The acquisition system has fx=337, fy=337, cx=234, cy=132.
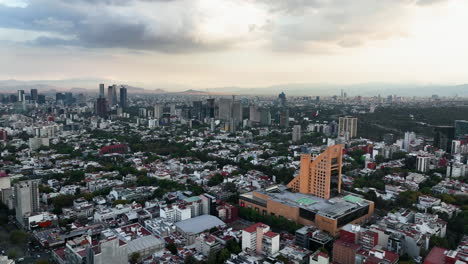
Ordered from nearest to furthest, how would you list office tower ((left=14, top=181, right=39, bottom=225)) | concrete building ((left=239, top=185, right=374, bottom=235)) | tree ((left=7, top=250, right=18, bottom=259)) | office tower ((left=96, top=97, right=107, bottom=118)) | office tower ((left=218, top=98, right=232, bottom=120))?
tree ((left=7, top=250, right=18, bottom=259)) → concrete building ((left=239, top=185, right=374, bottom=235)) → office tower ((left=14, top=181, right=39, bottom=225)) → office tower ((left=218, top=98, right=232, bottom=120)) → office tower ((left=96, top=97, right=107, bottom=118))

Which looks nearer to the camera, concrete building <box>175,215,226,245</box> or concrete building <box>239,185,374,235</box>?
concrete building <box>175,215,226,245</box>

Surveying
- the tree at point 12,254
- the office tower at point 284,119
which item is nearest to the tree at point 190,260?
the tree at point 12,254

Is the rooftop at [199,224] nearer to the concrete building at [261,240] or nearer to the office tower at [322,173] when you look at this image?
the concrete building at [261,240]

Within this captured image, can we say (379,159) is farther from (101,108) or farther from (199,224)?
(101,108)

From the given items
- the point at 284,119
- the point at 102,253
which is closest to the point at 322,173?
the point at 102,253

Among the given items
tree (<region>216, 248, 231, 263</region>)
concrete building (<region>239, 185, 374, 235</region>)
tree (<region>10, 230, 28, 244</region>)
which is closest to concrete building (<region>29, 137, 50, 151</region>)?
tree (<region>10, 230, 28, 244</region>)

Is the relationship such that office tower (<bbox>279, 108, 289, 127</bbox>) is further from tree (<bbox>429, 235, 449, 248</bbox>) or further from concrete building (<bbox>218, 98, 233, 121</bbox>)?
tree (<bbox>429, 235, 449, 248</bbox>)
